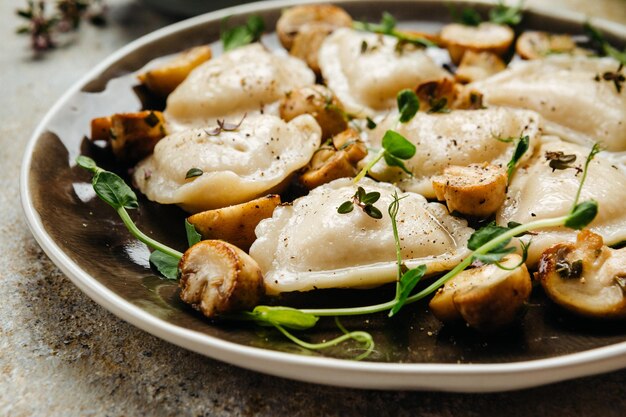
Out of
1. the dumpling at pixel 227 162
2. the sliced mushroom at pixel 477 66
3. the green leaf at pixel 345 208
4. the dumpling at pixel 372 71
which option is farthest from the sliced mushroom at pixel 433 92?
the green leaf at pixel 345 208

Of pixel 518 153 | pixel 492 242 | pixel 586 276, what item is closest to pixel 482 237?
pixel 492 242

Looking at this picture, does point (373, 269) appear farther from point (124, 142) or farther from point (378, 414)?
point (124, 142)

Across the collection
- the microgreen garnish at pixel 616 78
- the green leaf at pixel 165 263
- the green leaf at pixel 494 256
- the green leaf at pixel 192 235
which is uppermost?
the microgreen garnish at pixel 616 78

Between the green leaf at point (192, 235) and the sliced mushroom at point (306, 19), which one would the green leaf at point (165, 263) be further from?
the sliced mushroom at point (306, 19)

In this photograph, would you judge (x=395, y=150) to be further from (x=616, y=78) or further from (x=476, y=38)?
(x=476, y=38)

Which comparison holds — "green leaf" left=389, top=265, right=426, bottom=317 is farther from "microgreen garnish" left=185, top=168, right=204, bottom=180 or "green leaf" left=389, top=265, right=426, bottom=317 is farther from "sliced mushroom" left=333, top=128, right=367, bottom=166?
"microgreen garnish" left=185, top=168, right=204, bottom=180

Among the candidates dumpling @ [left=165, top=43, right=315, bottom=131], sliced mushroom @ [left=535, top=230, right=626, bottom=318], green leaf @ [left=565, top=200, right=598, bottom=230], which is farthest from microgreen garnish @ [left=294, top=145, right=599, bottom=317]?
dumpling @ [left=165, top=43, right=315, bottom=131]

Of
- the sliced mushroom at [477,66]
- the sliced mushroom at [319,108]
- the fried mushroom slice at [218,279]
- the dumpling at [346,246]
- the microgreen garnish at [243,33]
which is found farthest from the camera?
the microgreen garnish at [243,33]
